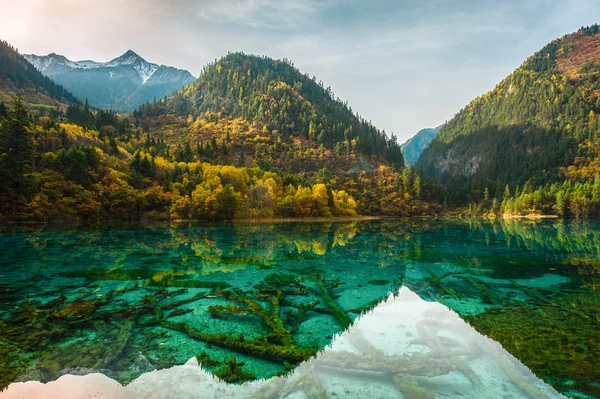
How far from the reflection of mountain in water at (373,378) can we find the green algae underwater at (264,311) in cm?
10

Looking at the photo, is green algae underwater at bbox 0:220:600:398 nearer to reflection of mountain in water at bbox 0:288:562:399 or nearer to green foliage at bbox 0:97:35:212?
reflection of mountain in water at bbox 0:288:562:399

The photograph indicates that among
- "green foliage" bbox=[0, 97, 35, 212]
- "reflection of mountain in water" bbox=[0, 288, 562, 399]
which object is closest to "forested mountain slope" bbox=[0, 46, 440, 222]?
"green foliage" bbox=[0, 97, 35, 212]

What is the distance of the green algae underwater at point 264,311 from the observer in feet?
30.4

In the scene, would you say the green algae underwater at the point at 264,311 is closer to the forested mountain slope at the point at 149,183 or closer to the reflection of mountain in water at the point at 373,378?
the reflection of mountain in water at the point at 373,378

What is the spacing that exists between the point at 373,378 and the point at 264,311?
637cm

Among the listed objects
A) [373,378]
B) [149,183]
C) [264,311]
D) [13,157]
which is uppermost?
[13,157]

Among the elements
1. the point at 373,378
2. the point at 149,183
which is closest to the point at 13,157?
the point at 149,183

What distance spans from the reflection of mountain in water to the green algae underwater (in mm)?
100

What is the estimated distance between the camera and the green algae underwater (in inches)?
364

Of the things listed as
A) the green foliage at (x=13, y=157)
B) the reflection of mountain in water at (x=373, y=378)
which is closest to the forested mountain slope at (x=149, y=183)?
the green foliage at (x=13, y=157)

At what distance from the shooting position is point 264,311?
14055 mm

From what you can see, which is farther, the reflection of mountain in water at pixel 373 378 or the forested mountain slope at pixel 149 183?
the forested mountain slope at pixel 149 183

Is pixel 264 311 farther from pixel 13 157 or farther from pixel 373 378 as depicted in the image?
pixel 13 157

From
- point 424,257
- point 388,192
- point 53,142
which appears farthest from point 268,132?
point 424,257
